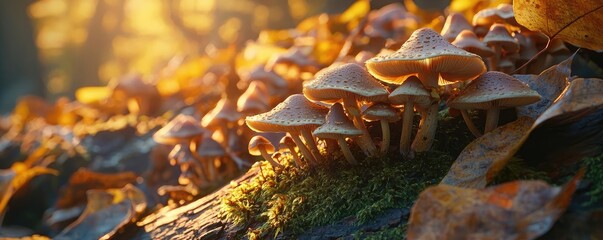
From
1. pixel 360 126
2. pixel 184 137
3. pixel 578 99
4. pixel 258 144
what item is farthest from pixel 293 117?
pixel 184 137

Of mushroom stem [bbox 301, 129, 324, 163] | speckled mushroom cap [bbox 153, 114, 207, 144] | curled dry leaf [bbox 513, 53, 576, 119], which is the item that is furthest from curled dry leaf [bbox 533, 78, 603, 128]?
speckled mushroom cap [bbox 153, 114, 207, 144]

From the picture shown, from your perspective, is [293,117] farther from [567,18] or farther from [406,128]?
[567,18]

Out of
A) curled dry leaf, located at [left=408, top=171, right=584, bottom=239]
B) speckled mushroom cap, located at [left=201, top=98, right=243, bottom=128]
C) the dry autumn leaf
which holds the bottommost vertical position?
speckled mushroom cap, located at [left=201, top=98, right=243, bottom=128]

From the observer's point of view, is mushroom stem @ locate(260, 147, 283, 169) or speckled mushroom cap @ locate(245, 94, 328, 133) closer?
speckled mushroom cap @ locate(245, 94, 328, 133)

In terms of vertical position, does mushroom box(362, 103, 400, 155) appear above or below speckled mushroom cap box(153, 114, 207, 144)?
above

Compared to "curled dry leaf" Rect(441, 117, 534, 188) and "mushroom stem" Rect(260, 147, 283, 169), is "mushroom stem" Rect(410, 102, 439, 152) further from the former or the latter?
"mushroom stem" Rect(260, 147, 283, 169)

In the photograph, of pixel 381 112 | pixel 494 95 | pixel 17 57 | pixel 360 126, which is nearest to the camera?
pixel 494 95

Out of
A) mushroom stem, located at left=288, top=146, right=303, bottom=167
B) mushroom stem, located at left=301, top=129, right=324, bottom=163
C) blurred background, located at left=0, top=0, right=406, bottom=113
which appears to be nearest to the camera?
mushroom stem, located at left=301, top=129, right=324, bottom=163
